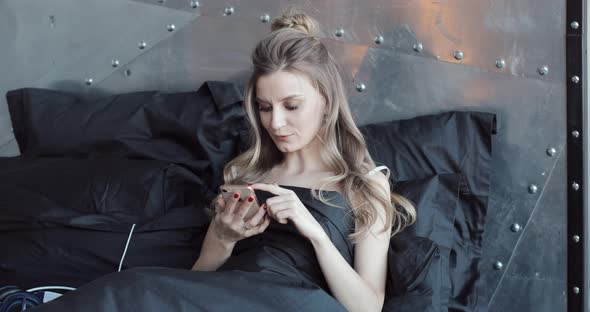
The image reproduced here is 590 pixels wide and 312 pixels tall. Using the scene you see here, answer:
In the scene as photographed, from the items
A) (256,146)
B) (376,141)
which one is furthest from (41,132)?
(376,141)

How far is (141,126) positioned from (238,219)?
661 millimetres

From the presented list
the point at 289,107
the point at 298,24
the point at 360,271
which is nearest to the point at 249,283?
the point at 360,271

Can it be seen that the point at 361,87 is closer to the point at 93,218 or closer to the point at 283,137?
the point at 283,137

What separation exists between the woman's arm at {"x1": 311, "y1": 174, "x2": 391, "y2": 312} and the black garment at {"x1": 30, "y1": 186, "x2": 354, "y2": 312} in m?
0.05

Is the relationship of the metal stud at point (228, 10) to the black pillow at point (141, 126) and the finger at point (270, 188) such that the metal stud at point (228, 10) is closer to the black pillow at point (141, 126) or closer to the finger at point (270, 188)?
the black pillow at point (141, 126)

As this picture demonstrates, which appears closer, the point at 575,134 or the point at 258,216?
the point at 258,216

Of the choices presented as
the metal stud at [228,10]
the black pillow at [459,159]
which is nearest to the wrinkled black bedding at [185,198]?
the black pillow at [459,159]

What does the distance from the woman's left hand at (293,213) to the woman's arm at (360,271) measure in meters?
0.02

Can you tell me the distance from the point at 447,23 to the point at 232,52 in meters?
0.58

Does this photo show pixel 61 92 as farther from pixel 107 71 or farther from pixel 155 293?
pixel 155 293

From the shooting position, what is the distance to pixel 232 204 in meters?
1.50

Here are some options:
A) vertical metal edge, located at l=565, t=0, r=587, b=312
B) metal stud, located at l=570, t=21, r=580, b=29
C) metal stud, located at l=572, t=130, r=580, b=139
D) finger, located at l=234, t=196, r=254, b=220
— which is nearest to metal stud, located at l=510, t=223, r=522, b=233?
vertical metal edge, located at l=565, t=0, r=587, b=312

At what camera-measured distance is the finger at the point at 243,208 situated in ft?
4.85

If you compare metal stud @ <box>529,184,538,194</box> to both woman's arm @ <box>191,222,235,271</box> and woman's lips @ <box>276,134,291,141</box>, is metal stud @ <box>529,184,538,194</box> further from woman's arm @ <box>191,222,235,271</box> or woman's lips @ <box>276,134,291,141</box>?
woman's arm @ <box>191,222,235,271</box>
